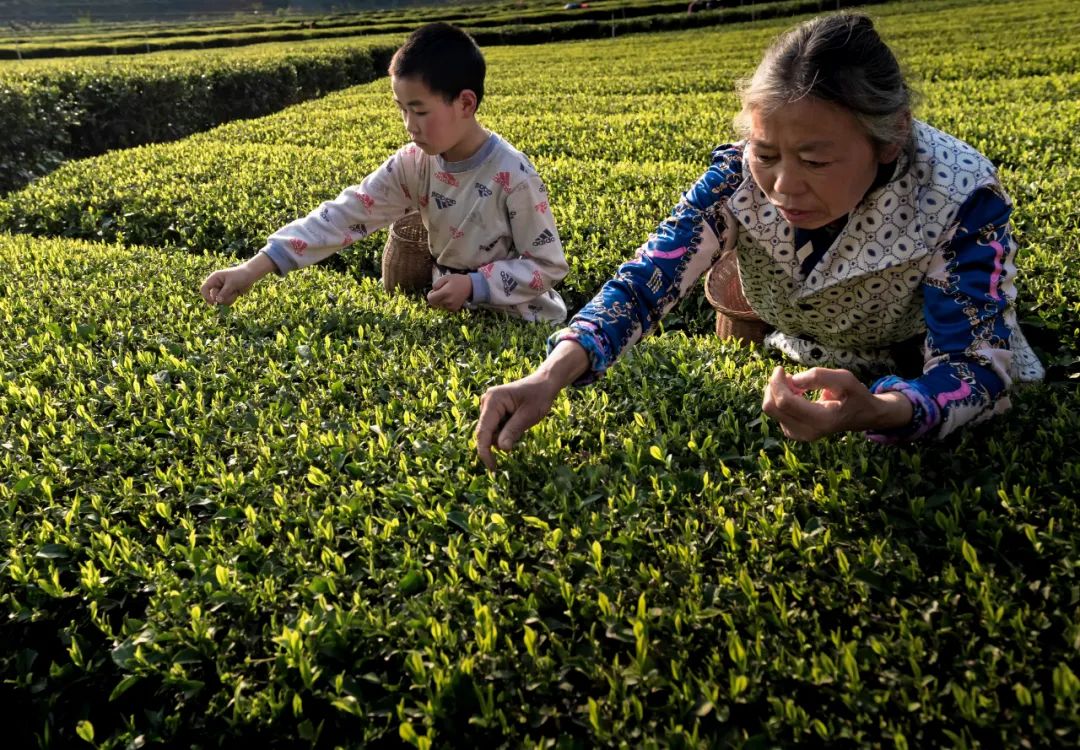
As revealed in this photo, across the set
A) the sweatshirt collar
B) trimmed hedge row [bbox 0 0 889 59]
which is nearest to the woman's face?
the sweatshirt collar

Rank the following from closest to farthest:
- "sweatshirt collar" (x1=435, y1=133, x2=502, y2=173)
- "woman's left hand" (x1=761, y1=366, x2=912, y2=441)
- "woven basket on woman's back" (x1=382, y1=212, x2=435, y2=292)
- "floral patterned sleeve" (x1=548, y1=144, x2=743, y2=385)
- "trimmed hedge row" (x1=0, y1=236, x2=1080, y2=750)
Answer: "trimmed hedge row" (x1=0, y1=236, x2=1080, y2=750) → "woman's left hand" (x1=761, y1=366, x2=912, y2=441) → "floral patterned sleeve" (x1=548, y1=144, x2=743, y2=385) → "sweatshirt collar" (x1=435, y1=133, x2=502, y2=173) → "woven basket on woman's back" (x1=382, y1=212, x2=435, y2=292)

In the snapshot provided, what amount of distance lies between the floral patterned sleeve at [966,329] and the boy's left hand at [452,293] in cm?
180

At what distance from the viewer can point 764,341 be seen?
352cm

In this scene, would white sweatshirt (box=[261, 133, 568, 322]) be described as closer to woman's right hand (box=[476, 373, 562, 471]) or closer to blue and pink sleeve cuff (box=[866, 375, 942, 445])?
woman's right hand (box=[476, 373, 562, 471])

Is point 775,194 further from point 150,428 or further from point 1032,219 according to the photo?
point 1032,219

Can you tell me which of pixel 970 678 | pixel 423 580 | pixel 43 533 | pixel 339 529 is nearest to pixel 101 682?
pixel 43 533

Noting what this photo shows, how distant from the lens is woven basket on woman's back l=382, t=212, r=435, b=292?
440 cm

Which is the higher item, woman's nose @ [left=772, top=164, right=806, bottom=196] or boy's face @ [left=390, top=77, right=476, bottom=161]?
woman's nose @ [left=772, top=164, right=806, bottom=196]

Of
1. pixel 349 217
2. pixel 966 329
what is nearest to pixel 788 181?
pixel 966 329

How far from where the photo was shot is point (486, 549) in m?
2.12

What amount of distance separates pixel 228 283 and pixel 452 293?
0.89 m

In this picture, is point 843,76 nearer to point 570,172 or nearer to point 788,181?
point 788,181

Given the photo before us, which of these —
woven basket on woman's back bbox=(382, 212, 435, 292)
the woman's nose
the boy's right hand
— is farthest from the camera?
woven basket on woman's back bbox=(382, 212, 435, 292)

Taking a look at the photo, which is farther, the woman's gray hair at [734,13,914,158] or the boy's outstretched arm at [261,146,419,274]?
the boy's outstretched arm at [261,146,419,274]
